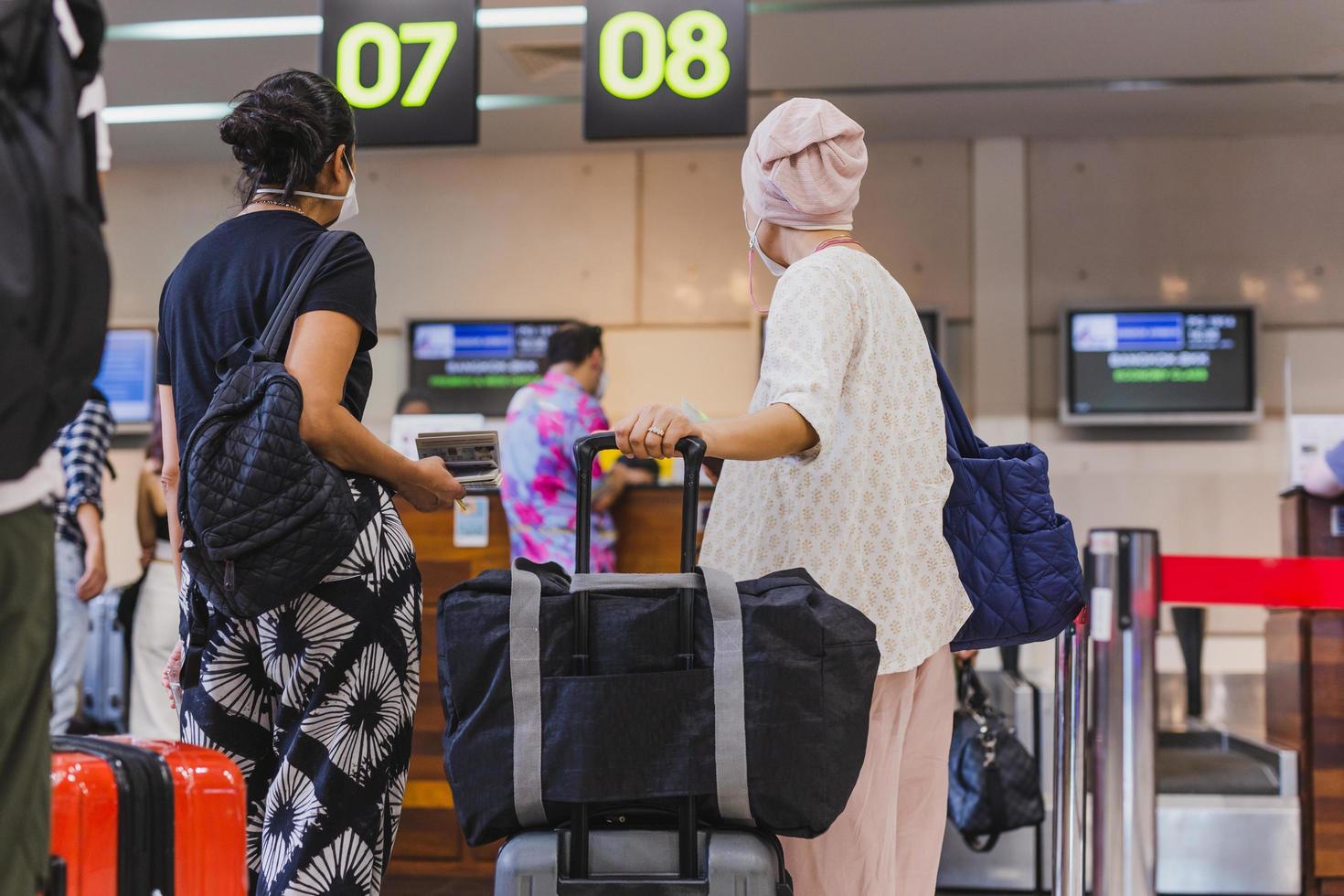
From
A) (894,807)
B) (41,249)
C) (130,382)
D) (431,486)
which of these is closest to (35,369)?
(41,249)

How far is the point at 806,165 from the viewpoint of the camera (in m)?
1.74

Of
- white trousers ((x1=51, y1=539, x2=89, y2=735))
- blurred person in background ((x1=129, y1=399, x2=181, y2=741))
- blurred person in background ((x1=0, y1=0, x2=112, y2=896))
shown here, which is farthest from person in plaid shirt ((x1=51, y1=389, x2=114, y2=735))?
blurred person in background ((x1=0, y1=0, x2=112, y2=896))

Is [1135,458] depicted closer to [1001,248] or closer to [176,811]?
[1001,248]

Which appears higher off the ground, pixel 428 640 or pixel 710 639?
pixel 710 639

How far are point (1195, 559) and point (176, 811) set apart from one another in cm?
207

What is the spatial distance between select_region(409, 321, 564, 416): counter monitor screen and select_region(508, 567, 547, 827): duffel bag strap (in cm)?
593

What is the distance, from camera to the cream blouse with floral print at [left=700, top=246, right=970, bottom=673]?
63.7 inches

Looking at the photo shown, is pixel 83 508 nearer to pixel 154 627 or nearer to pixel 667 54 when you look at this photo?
pixel 154 627

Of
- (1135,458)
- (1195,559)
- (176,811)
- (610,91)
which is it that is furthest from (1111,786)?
(1135,458)

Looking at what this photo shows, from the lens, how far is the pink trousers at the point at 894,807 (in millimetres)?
1600

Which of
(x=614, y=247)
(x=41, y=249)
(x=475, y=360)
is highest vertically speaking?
(x=614, y=247)

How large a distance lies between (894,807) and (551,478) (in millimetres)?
2632

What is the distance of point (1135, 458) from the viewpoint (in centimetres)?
703

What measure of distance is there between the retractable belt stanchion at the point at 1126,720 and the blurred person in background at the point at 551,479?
175cm
